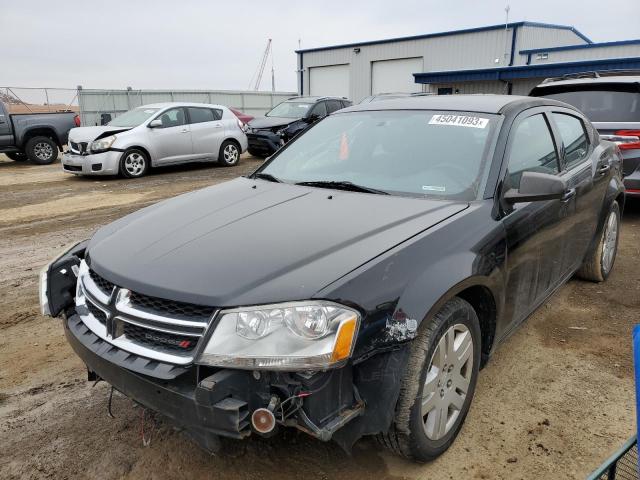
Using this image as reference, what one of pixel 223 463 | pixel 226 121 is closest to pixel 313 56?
pixel 226 121

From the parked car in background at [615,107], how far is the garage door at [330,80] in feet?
83.0

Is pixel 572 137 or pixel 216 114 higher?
pixel 572 137

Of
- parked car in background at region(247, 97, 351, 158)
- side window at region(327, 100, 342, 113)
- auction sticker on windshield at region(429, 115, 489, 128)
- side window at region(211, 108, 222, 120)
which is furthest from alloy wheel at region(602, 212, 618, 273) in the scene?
side window at region(327, 100, 342, 113)

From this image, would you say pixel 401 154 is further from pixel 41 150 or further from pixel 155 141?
pixel 41 150

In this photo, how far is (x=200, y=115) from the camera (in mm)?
12305

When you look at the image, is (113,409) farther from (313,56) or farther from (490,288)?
(313,56)

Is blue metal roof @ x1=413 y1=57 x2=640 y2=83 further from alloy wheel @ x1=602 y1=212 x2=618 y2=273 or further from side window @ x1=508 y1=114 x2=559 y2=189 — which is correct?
side window @ x1=508 y1=114 x2=559 y2=189

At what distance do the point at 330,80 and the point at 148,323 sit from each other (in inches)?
1262

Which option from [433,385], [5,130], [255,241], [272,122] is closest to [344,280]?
[255,241]

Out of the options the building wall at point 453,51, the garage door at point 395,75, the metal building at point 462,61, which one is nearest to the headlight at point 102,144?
the metal building at point 462,61

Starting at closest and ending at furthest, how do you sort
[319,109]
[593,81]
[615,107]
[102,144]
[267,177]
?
[267,177]
[615,107]
[593,81]
[102,144]
[319,109]

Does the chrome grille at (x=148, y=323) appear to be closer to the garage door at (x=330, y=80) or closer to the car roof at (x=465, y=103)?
the car roof at (x=465, y=103)

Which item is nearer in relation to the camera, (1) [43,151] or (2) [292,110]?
(1) [43,151]

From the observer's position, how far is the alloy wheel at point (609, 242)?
4.53 m
